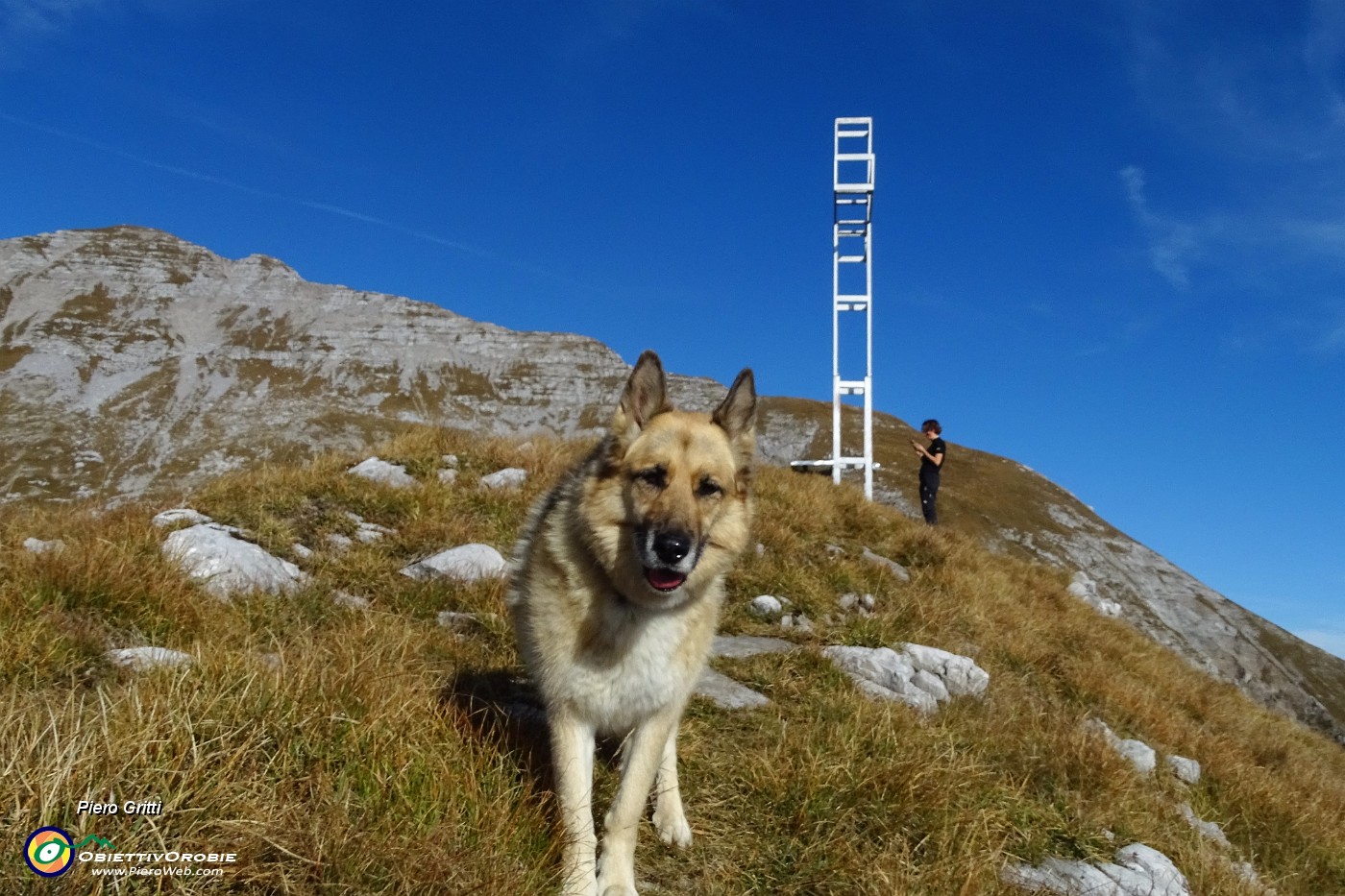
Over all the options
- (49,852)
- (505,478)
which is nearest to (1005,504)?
(505,478)

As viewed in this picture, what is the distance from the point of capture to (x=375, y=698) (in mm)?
3947

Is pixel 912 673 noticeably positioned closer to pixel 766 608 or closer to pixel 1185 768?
pixel 766 608

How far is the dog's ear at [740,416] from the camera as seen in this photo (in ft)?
16.2

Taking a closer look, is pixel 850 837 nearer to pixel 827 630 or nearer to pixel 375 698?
pixel 375 698

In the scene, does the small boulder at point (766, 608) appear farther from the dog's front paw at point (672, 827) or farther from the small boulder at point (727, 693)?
the dog's front paw at point (672, 827)

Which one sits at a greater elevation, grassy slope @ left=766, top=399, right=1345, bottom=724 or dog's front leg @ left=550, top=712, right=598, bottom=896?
grassy slope @ left=766, top=399, right=1345, bottom=724

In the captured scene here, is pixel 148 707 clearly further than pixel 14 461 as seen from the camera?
No

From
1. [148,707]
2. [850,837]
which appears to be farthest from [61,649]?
[850,837]

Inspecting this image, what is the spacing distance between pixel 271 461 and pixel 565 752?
30.7ft

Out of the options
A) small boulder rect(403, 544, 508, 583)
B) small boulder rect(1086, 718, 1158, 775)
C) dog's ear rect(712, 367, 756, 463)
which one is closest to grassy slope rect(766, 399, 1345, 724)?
small boulder rect(1086, 718, 1158, 775)

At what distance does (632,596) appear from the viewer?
4430mm

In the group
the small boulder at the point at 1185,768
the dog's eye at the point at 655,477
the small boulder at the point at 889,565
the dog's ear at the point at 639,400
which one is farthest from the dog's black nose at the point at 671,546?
the small boulder at the point at 889,565

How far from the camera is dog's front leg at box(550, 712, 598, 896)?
378 cm

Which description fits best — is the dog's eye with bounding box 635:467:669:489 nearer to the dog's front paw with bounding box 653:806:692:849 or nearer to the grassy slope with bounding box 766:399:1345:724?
the dog's front paw with bounding box 653:806:692:849
